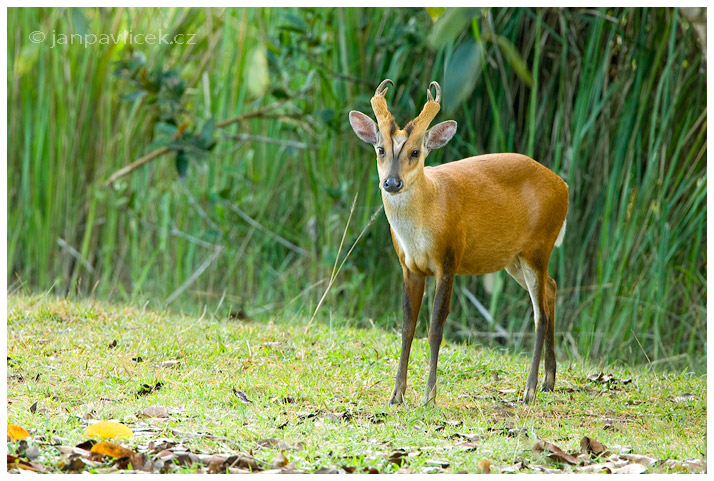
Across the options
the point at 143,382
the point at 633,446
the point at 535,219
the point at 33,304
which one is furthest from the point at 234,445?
the point at 33,304

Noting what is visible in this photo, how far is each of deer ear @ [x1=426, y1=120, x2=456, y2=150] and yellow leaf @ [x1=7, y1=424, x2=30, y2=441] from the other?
2.04 metres

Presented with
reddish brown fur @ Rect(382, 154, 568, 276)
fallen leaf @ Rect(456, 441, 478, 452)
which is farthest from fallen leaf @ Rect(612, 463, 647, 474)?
reddish brown fur @ Rect(382, 154, 568, 276)

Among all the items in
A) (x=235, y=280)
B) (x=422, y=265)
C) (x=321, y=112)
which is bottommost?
(x=235, y=280)

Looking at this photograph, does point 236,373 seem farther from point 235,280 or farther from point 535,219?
point 235,280

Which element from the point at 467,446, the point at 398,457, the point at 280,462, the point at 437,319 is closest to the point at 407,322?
the point at 437,319

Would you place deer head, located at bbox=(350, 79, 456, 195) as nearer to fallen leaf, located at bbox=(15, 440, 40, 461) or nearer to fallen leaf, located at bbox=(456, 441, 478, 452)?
fallen leaf, located at bbox=(456, 441, 478, 452)

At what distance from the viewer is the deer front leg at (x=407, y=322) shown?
4.05 m

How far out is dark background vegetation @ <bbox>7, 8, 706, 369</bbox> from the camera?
21.3ft

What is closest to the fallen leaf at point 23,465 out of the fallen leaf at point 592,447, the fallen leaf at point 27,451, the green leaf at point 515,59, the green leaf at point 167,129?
the fallen leaf at point 27,451

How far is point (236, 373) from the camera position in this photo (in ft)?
14.9

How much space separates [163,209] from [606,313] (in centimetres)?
406

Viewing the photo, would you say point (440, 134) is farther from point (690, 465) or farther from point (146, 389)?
point (146, 389)

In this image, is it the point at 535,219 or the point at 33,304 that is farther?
the point at 33,304

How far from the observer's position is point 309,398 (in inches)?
163
